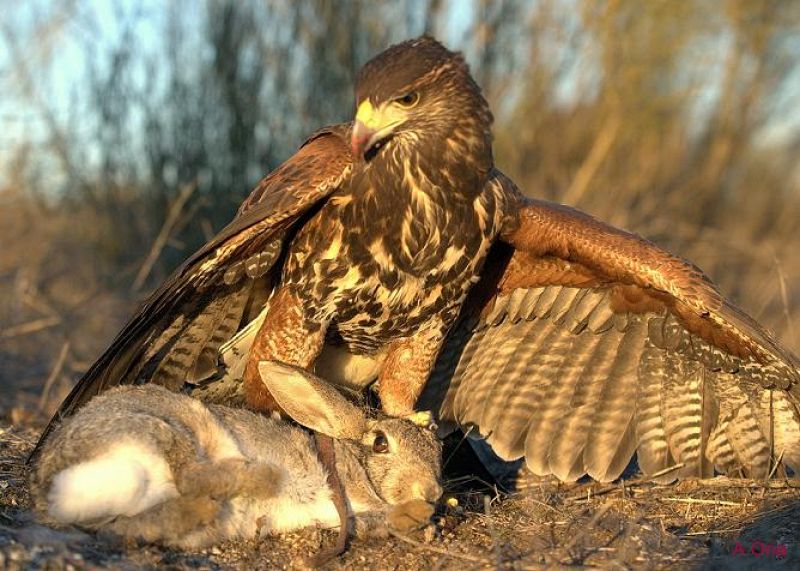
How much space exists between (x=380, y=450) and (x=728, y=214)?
37.8 ft

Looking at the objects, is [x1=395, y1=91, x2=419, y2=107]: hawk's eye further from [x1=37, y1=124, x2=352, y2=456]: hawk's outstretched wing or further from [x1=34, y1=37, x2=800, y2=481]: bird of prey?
[x1=37, y1=124, x2=352, y2=456]: hawk's outstretched wing

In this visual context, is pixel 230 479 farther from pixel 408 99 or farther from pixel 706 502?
pixel 706 502

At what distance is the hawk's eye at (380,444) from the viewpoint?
3898mm

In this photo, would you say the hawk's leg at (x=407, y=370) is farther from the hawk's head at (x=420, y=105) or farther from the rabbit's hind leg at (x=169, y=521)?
the rabbit's hind leg at (x=169, y=521)

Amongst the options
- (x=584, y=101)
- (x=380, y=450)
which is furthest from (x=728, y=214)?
(x=380, y=450)

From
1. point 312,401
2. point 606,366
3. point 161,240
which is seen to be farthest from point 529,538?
point 161,240

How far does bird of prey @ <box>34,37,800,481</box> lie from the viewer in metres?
4.10

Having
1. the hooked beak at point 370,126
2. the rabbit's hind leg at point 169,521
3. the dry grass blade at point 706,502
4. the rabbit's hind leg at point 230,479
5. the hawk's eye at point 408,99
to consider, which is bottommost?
the dry grass blade at point 706,502

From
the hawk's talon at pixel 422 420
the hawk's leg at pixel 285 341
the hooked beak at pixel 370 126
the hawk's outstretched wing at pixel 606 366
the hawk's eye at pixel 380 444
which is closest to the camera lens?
the hooked beak at pixel 370 126

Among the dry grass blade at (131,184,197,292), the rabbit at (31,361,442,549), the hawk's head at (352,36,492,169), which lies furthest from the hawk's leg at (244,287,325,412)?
the dry grass blade at (131,184,197,292)

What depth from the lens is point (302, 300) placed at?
173 inches

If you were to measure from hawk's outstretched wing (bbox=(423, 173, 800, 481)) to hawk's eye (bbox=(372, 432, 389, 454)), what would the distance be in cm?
120

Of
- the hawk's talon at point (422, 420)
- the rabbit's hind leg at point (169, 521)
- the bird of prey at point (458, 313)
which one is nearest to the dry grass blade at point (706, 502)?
the bird of prey at point (458, 313)

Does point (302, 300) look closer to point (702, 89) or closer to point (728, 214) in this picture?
point (702, 89)
